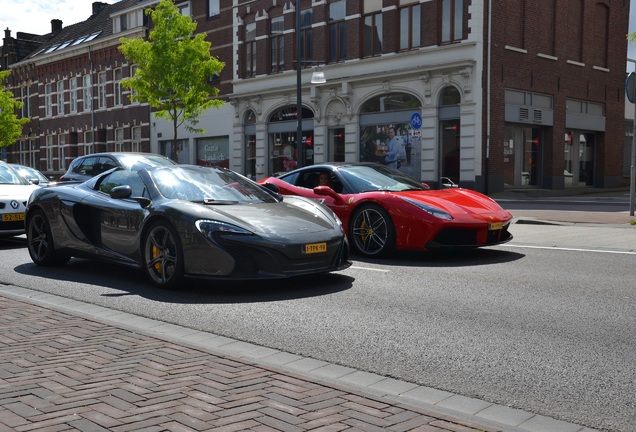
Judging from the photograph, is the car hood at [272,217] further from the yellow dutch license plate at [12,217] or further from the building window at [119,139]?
the building window at [119,139]

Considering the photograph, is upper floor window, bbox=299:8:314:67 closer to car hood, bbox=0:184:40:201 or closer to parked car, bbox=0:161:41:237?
car hood, bbox=0:184:40:201

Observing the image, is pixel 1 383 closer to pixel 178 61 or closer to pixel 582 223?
pixel 582 223

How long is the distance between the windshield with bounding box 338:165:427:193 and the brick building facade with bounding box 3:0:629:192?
41.8 ft

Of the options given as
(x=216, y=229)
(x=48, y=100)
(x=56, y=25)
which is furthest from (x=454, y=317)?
(x=56, y=25)

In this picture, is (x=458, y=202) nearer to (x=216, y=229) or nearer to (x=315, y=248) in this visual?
(x=315, y=248)

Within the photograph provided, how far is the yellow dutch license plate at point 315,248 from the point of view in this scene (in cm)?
691

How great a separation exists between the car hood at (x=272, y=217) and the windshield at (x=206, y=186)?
249 millimetres

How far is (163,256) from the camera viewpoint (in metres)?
7.21

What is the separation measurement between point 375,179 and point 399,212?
1.18 meters

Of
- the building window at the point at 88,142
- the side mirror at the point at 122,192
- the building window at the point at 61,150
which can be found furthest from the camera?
the building window at the point at 61,150

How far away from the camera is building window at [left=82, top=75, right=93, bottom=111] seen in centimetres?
4738

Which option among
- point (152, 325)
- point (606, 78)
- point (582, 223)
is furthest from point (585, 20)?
point (152, 325)

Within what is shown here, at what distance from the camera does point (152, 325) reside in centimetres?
554

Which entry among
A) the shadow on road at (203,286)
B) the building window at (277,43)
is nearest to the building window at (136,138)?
the building window at (277,43)
